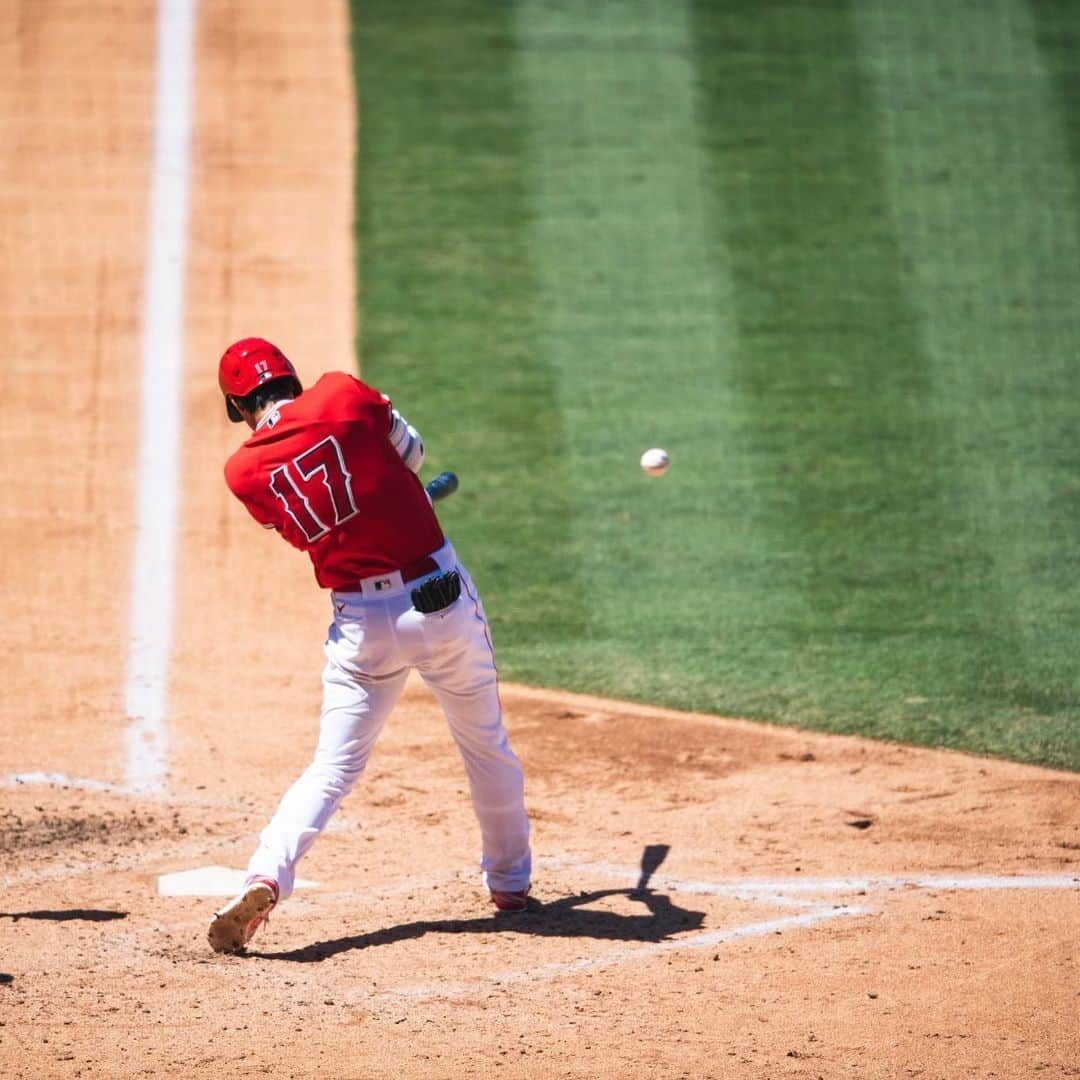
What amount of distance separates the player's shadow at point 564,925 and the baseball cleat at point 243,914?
131 millimetres

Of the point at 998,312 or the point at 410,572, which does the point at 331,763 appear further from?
the point at 998,312

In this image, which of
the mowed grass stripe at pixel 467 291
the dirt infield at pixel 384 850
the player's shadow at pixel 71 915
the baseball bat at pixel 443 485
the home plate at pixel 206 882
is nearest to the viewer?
the dirt infield at pixel 384 850

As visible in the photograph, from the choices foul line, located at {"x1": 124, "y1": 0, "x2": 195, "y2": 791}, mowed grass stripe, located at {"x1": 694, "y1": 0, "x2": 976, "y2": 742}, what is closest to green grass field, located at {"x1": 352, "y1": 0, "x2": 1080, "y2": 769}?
mowed grass stripe, located at {"x1": 694, "y1": 0, "x2": 976, "y2": 742}

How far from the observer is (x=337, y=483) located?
4.69 metres

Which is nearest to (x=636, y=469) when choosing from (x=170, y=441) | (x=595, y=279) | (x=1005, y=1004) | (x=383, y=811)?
(x=595, y=279)

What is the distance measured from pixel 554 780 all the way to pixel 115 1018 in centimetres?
242

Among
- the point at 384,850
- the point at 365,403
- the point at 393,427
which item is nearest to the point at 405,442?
the point at 393,427

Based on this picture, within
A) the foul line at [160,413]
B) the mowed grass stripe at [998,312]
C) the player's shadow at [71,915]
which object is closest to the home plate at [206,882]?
the player's shadow at [71,915]

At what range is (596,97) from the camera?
37.5ft

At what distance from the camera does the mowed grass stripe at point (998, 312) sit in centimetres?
732

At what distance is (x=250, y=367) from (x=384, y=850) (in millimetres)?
1868

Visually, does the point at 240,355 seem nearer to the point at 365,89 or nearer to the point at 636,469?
the point at 636,469

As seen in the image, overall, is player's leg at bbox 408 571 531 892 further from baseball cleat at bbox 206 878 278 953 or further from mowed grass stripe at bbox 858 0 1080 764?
mowed grass stripe at bbox 858 0 1080 764

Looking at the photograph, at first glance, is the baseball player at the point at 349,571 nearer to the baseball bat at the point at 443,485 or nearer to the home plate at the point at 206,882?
the baseball bat at the point at 443,485
